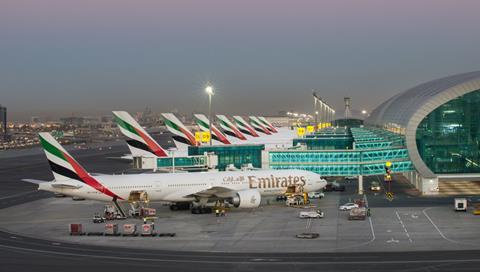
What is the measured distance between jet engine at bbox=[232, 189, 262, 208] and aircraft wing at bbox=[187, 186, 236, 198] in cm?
122

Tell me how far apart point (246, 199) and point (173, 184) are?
26.9 ft

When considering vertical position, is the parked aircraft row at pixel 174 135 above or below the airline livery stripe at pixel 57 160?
above

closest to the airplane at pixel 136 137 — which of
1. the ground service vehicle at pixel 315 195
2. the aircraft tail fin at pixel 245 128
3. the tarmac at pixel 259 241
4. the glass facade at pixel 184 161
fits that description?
the glass facade at pixel 184 161

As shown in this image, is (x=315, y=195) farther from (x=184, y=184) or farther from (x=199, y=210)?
(x=184, y=184)

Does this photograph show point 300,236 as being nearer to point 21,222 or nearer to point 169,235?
point 169,235

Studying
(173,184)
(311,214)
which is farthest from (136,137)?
(311,214)

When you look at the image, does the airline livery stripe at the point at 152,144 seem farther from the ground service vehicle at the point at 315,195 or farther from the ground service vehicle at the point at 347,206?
the ground service vehicle at the point at 347,206

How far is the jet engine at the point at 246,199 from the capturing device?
68.1 metres

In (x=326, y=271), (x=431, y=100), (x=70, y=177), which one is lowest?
(x=326, y=271)

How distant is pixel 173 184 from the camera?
69.6m

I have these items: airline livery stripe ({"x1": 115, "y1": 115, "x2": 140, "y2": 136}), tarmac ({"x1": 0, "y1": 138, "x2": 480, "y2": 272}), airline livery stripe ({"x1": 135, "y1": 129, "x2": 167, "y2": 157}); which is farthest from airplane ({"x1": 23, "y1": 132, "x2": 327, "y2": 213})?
airline livery stripe ({"x1": 135, "y1": 129, "x2": 167, "y2": 157})

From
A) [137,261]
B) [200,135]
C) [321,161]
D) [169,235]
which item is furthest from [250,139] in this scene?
[137,261]

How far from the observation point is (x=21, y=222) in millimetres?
65500

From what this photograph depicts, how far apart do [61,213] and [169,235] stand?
Answer: 69.8ft
